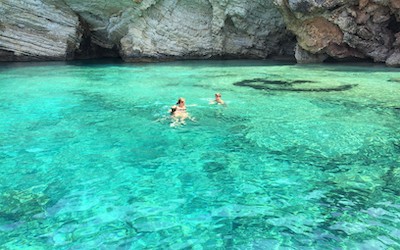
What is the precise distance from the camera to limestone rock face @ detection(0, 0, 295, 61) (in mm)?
21500

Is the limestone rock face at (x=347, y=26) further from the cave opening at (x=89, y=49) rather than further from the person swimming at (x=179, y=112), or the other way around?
the cave opening at (x=89, y=49)

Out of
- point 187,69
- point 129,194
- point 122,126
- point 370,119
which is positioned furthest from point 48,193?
point 187,69

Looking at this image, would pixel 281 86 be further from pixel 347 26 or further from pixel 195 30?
pixel 195 30

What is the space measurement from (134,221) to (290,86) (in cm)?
976

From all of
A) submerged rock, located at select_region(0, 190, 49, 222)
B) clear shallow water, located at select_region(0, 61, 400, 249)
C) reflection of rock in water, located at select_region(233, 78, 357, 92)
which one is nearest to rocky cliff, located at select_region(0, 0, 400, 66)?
reflection of rock in water, located at select_region(233, 78, 357, 92)

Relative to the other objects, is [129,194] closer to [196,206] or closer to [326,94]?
[196,206]

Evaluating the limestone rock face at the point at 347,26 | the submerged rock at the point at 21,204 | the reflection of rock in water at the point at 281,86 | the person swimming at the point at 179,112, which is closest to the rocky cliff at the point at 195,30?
the limestone rock face at the point at 347,26

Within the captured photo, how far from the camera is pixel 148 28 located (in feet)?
76.7

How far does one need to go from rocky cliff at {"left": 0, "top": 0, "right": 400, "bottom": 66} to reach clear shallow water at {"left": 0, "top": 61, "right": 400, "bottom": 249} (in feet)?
25.8

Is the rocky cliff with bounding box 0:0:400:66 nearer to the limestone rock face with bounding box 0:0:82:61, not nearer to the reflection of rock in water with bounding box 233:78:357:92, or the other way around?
the limestone rock face with bounding box 0:0:82:61

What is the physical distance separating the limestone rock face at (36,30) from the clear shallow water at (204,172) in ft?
37.2

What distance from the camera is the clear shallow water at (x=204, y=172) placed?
4.06m

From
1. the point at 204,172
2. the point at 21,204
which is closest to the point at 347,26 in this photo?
the point at 204,172

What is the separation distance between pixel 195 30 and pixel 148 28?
2.80m
